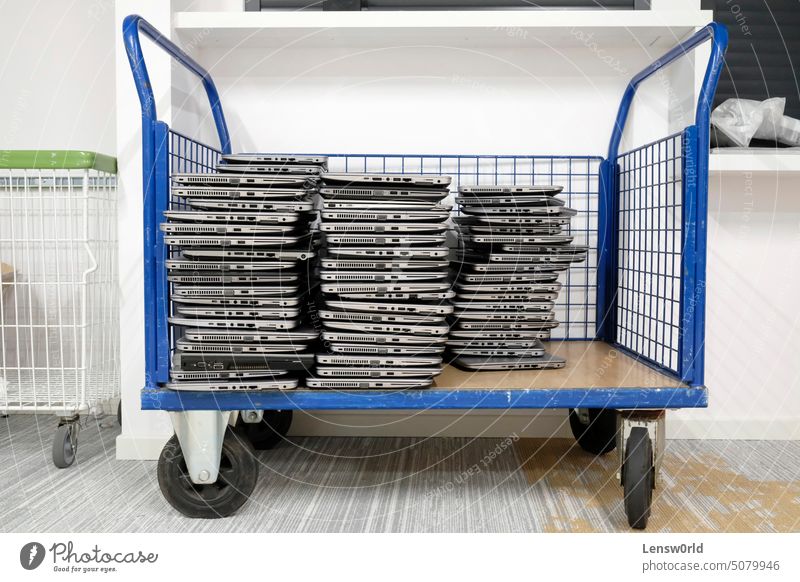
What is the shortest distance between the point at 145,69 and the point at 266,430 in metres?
1.17

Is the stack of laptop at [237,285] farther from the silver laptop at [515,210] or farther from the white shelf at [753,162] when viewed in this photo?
the white shelf at [753,162]

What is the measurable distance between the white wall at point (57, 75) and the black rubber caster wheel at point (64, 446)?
3.45 feet

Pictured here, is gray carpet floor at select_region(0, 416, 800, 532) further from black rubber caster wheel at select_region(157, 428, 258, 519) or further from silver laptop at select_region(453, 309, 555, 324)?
silver laptop at select_region(453, 309, 555, 324)

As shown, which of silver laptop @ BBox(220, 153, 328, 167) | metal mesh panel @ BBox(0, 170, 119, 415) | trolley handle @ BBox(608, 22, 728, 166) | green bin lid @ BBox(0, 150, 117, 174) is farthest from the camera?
metal mesh panel @ BBox(0, 170, 119, 415)

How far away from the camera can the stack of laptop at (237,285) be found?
1.62 m

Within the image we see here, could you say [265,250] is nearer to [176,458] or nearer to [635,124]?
→ [176,458]

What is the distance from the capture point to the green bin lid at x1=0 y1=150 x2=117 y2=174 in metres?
2.03

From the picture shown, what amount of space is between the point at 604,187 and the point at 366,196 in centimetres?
93

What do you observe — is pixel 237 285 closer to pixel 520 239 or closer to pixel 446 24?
pixel 520 239

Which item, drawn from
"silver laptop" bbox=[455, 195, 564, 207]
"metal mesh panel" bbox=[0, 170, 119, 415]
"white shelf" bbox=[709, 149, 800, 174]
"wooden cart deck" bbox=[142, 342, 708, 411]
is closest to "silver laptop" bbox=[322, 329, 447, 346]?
"wooden cart deck" bbox=[142, 342, 708, 411]

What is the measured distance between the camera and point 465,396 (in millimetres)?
1651

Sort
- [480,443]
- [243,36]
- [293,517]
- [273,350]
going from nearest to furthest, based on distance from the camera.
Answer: [273,350]
[293,517]
[243,36]
[480,443]

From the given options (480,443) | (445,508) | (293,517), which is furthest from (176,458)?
(480,443)

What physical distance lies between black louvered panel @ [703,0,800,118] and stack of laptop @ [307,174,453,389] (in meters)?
1.38
